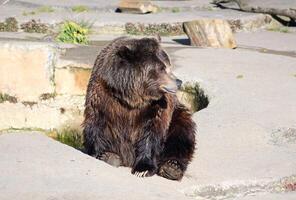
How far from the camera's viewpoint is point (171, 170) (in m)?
5.41

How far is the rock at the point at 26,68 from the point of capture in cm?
936

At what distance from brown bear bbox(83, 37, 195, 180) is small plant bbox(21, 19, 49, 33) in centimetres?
740

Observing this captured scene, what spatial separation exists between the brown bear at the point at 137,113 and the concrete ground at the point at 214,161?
14 centimetres

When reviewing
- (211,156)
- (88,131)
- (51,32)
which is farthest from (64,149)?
(51,32)

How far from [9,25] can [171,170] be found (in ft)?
26.3

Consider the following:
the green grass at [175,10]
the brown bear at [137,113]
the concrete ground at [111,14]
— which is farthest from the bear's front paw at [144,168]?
the green grass at [175,10]

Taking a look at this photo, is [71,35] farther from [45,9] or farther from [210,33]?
[45,9]

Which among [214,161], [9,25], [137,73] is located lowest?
[9,25]

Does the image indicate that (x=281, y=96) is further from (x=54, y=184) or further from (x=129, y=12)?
(x=129, y=12)

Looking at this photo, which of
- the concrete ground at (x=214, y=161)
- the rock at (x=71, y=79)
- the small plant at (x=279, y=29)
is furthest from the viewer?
the small plant at (x=279, y=29)

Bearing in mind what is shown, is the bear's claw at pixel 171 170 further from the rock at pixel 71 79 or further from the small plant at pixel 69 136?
the rock at pixel 71 79

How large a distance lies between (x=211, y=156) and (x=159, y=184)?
2.99 feet

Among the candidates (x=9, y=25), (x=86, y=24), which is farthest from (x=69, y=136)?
(x=9, y=25)

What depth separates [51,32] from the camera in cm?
1287
